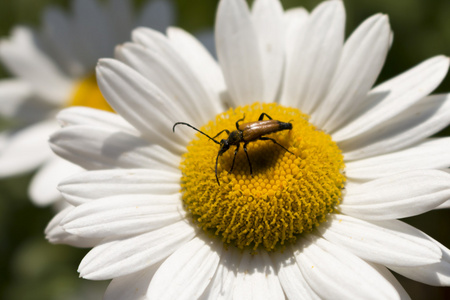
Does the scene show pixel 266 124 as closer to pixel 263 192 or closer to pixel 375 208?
pixel 263 192

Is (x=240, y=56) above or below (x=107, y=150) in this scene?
above

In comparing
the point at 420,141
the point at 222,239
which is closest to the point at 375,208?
the point at 420,141

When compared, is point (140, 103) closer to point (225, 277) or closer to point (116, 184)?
point (116, 184)

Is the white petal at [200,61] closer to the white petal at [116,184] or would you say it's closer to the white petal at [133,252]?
the white petal at [116,184]

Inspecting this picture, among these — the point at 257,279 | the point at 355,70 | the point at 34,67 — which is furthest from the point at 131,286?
the point at 34,67

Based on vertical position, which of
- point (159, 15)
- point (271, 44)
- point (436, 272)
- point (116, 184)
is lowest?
point (436, 272)

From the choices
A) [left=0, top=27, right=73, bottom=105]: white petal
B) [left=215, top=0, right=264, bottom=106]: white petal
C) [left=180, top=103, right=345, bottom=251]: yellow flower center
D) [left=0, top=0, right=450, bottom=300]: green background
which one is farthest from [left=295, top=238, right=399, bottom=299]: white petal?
[left=0, top=27, right=73, bottom=105]: white petal
